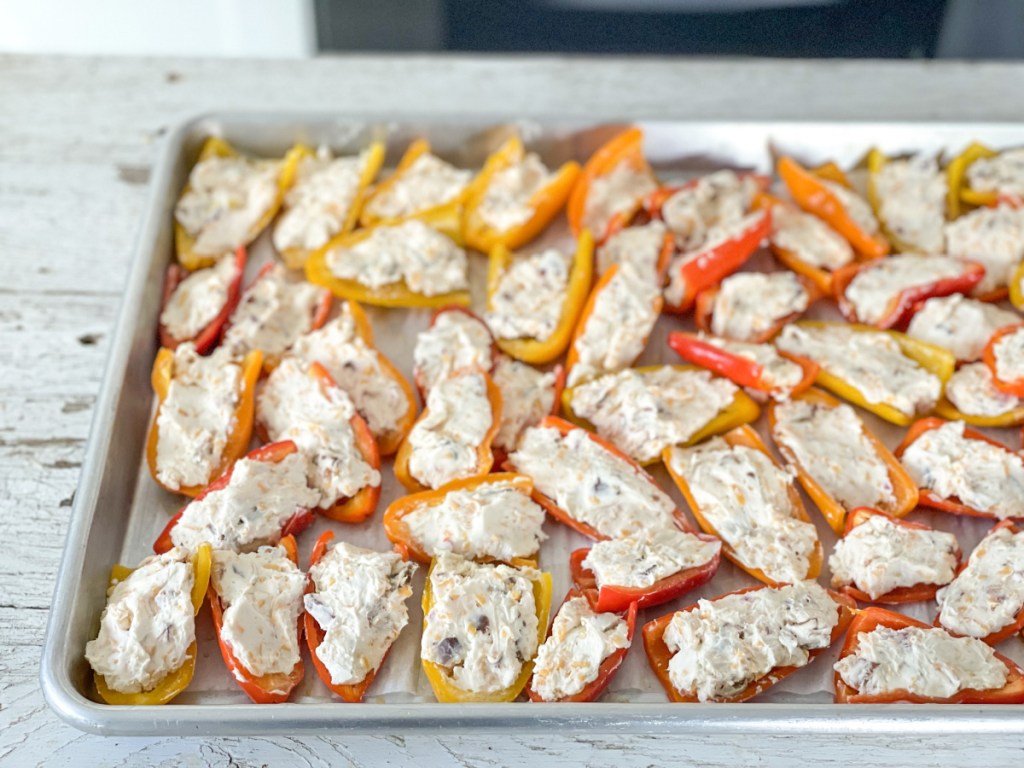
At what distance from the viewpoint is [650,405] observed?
2422mm

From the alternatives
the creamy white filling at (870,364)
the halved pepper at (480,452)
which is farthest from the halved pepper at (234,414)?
the creamy white filling at (870,364)

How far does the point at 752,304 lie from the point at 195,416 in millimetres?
1419

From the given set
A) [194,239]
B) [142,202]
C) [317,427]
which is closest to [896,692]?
[317,427]

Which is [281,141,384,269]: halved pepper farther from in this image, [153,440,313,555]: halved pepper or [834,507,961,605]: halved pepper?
[834,507,961,605]: halved pepper

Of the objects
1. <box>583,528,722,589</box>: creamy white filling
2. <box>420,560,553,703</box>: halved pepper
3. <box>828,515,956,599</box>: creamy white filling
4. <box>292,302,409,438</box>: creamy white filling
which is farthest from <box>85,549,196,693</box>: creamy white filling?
<box>828,515,956,599</box>: creamy white filling

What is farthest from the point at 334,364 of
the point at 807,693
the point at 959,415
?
the point at 959,415

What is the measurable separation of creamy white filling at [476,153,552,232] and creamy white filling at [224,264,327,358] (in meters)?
0.53

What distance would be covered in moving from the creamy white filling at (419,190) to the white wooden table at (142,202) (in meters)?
0.23

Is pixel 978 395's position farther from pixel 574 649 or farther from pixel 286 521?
pixel 286 521

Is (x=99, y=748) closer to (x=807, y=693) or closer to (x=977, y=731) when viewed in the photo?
(x=807, y=693)

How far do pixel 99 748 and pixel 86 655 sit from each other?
7.1 inches

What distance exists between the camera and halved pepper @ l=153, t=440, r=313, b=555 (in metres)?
2.20

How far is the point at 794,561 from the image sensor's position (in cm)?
219

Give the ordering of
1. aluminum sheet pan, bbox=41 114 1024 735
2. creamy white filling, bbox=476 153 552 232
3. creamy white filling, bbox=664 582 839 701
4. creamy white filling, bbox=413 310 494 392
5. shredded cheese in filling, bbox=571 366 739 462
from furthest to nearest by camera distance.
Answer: creamy white filling, bbox=476 153 552 232
creamy white filling, bbox=413 310 494 392
shredded cheese in filling, bbox=571 366 739 462
creamy white filling, bbox=664 582 839 701
aluminum sheet pan, bbox=41 114 1024 735
